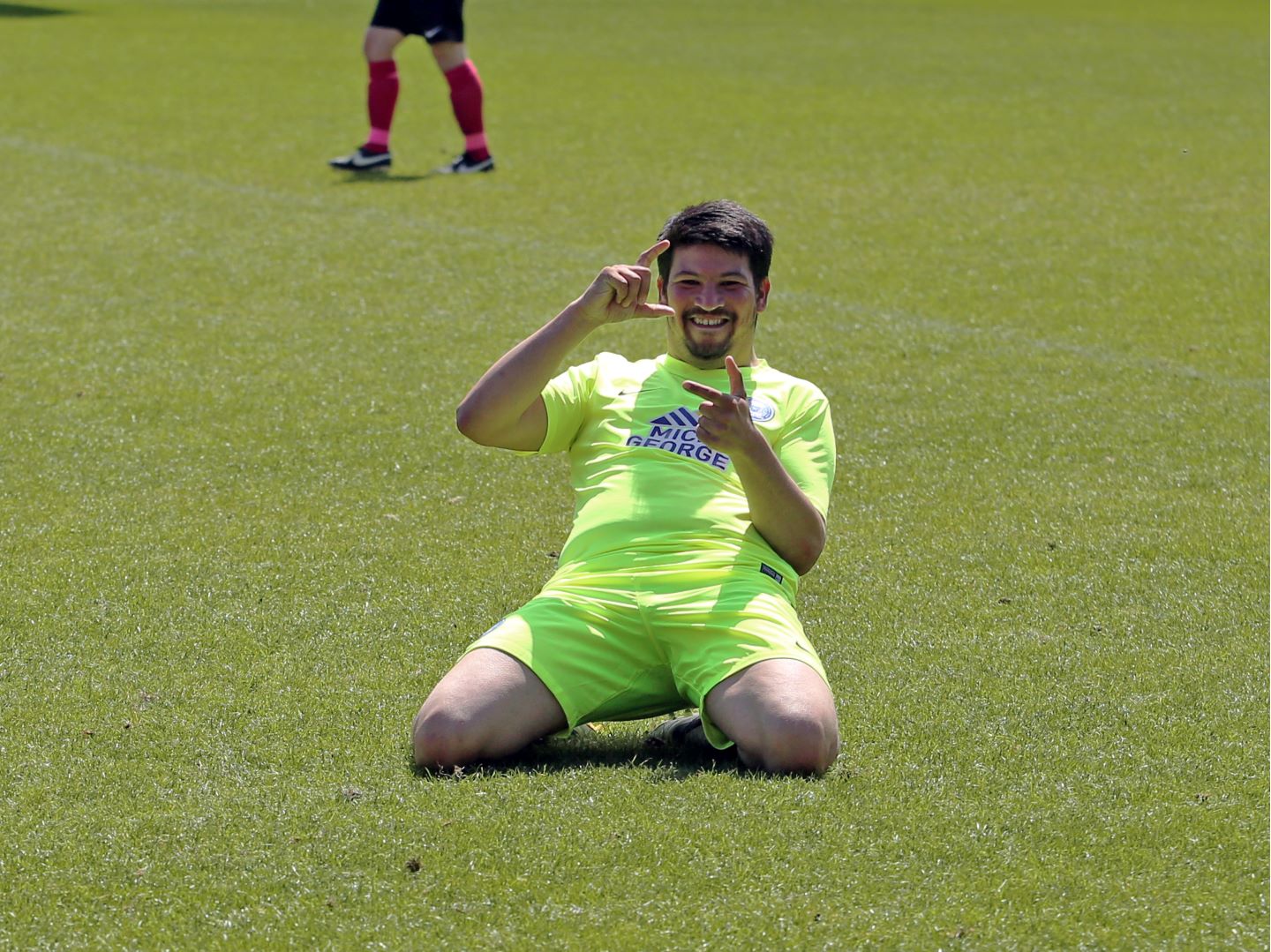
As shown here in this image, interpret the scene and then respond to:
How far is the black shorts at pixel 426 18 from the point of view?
10.8 metres

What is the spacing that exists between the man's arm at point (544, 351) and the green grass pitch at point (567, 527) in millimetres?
747

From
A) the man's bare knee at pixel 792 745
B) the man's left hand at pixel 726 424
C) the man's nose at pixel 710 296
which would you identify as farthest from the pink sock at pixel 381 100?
the man's bare knee at pixel 792 745

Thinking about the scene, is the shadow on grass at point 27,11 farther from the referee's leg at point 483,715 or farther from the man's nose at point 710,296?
the referee's leg at point 483,715

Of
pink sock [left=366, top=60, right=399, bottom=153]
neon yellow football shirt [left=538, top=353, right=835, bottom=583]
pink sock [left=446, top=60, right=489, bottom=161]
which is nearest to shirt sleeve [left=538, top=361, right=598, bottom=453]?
neon yellow football shirt [left=538, top=353, right=835, bottom=583]

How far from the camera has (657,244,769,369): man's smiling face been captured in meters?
4.27

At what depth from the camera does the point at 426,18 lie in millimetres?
10805

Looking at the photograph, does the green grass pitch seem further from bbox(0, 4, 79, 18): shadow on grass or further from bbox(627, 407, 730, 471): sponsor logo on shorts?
bbox(0, 4, 79, 18): shadow on grass

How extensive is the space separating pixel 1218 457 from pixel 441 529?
3032mm

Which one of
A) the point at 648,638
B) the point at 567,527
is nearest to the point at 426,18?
the point at 567,527

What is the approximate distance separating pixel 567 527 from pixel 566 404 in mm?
1364

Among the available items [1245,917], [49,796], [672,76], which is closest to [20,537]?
[49,796]

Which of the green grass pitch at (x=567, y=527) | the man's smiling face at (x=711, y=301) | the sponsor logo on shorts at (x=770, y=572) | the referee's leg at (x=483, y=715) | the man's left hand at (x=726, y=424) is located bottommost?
the green grass pitch at (x=567, y=527)

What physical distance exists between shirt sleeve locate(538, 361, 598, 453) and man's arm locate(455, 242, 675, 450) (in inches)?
5.1

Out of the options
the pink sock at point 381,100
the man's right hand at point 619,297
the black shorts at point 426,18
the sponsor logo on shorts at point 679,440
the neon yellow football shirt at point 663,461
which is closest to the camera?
the man's right hand at point 619,297
